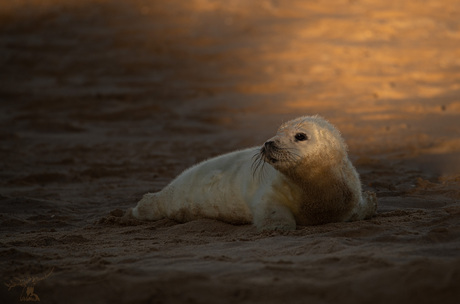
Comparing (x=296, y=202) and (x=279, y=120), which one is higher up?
(x=279, y=120)

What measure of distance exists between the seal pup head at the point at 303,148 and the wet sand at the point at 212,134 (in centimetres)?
54

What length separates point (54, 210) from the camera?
6.88 meters

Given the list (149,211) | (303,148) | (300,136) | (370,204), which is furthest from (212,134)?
(303,148)

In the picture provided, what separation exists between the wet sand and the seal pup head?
0.54m

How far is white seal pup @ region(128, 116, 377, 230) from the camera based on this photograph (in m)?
4.90

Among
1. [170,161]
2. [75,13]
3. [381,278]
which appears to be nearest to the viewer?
[381,278]

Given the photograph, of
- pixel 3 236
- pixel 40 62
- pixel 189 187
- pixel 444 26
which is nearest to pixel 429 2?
pixel 444 26

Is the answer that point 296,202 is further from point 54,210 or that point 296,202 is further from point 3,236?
point 54,210

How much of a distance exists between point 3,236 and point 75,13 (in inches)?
621

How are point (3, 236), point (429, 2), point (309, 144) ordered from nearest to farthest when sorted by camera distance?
point (309, 144) < point (3, 236) < point (429, 2)

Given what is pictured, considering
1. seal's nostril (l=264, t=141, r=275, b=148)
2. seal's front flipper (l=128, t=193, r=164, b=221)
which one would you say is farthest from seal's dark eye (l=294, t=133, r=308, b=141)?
seal's front flipper (l=128, t=193, r=164, b=221)

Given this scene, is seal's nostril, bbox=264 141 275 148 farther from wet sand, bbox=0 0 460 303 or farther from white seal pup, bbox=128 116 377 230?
wet sand, bbox=0 0 460 303

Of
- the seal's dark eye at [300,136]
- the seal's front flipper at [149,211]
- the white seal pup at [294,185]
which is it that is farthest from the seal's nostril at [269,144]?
the seal's front flipper at [149,211]

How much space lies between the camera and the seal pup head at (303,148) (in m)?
4.83
